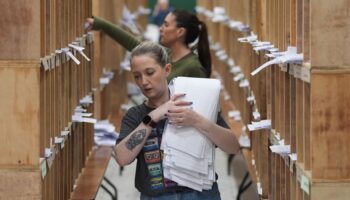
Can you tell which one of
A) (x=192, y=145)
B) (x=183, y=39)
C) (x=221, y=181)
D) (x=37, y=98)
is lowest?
(x=221, y=181)

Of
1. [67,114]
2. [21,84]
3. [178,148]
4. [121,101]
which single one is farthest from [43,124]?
[121,101]

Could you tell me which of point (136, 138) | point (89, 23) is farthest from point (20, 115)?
point (89, 23)

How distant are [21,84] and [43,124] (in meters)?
0.33

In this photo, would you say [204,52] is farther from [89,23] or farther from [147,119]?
[147,119]

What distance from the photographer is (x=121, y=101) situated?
12219 millimetres

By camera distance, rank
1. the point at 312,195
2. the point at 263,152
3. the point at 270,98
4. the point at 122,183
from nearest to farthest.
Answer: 1. the point at 312,195
2. the point at 270,98
3. the point at 263,152
4. the point at 122,183

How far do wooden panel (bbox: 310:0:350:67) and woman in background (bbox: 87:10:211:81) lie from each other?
2.88 meters

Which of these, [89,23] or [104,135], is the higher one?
[89,23]

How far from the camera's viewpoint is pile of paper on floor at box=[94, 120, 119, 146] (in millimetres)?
8375

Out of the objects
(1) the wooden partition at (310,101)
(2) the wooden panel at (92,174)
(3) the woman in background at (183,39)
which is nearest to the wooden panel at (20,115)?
(1) the wooden partition at (310,101)

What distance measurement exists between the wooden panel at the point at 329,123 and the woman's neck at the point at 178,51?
10.6 feet

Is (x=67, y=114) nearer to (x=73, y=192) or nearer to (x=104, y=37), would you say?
(x=73, y=192)

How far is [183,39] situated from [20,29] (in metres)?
3.03

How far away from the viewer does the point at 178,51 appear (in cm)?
727
